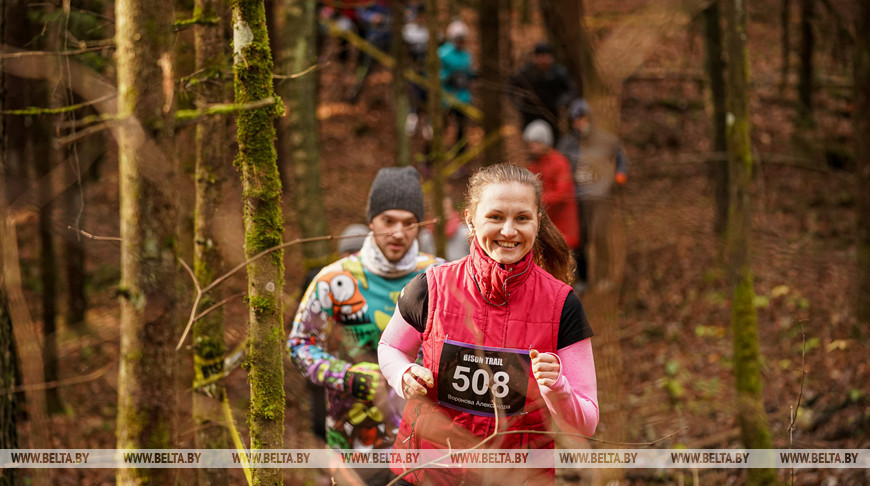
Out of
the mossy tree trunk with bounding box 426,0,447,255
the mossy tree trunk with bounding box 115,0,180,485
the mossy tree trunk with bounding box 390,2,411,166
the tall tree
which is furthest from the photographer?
the tall tree

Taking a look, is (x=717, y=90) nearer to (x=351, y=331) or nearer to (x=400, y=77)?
(x=400, y=77)

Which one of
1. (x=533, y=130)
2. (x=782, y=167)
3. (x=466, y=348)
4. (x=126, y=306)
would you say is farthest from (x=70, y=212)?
(x=782, y=167)

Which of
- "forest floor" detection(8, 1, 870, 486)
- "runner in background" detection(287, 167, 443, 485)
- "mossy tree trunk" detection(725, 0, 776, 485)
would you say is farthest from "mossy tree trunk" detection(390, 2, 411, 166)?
"runner in background" detection(287, 167, 443, 485)

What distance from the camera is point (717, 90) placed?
40.2 feet

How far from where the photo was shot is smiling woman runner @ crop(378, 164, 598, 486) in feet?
9.12

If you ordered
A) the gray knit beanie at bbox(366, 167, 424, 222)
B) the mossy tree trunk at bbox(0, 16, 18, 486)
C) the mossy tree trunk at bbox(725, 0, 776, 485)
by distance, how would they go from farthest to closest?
the mossy tree trunk at bbox(725, 0, 776, 485), the mossy tree trunk at bbox(0, 16, 18, 486), the gray knit beanie at bbox(366, 167, 424, 222)

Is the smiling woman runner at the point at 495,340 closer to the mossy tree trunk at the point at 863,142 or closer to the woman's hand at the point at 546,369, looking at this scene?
the woman's hand at the point at 546,369

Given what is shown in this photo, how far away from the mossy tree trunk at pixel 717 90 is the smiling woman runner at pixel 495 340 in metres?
9.09

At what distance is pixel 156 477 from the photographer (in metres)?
3.81

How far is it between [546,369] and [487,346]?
15.9 inches

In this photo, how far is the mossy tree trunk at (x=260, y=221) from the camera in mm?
2898

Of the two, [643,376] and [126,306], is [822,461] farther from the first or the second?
[126,306]

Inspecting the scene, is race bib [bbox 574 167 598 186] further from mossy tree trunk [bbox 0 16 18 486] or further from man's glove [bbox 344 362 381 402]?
mossy tree trunk [bbox 0 16 18 486]

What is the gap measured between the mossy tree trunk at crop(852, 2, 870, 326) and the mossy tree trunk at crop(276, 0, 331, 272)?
5809 millimetres
